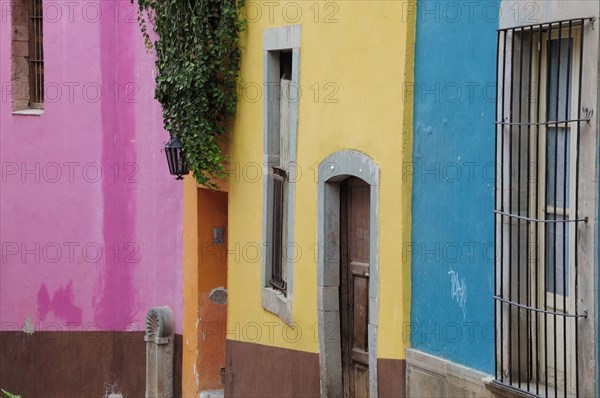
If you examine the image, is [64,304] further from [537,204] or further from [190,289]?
[537,204]

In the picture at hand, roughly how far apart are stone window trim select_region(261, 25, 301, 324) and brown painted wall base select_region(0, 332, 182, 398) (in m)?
3.47

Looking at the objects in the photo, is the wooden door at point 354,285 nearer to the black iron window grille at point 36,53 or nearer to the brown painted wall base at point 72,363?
the brown painted wall base at point 72,363

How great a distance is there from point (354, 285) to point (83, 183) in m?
5.88

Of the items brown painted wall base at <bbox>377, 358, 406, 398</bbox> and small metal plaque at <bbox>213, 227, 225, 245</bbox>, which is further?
small metal plaque at <bbox>213, 227, 225, 245</bbox>

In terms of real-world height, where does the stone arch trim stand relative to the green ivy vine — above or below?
below

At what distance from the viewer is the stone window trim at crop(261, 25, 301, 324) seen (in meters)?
12.5

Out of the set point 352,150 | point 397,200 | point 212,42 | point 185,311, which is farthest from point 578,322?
point 185,311

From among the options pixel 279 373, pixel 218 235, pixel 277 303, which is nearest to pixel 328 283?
pixel 277 303

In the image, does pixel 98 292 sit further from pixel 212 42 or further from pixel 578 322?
pixel 578 322

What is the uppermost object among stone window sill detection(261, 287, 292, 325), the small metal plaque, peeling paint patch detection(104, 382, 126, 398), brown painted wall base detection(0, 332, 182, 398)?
the small metal plaque

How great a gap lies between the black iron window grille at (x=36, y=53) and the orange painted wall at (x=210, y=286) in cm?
314

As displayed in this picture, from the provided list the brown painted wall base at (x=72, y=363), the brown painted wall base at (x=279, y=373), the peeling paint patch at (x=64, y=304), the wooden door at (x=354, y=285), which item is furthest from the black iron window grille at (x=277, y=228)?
the peeling paint patch at (x=64, y=304)

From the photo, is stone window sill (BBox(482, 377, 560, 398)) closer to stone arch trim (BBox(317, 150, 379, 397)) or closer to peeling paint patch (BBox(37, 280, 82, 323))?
stone arch trim (BBox(317, 150, 379, 397))

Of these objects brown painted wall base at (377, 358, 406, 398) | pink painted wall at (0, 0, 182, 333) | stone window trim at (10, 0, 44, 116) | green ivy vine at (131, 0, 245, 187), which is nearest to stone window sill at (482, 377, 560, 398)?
brown painted wall base at (377, 358, 406, 398)
